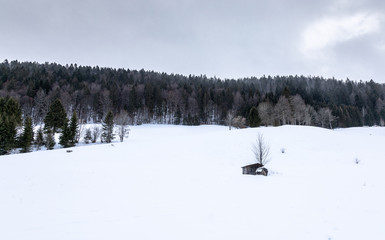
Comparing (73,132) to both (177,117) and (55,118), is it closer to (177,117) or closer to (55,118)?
(55,118)

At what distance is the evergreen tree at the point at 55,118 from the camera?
1598 inches

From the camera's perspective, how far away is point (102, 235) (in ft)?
18.7

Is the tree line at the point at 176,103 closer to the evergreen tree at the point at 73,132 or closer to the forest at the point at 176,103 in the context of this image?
the forest at the point at 176,103

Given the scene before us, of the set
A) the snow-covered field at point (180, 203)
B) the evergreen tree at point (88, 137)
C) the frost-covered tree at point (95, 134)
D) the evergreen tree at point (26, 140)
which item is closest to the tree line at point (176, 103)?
the frost-covered tree at point (95, 134)

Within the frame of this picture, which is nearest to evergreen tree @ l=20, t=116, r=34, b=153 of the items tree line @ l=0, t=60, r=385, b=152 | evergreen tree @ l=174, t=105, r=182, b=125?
tree line @ l=0, t=60, r=385, b=152

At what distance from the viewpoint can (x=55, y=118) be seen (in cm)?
4169

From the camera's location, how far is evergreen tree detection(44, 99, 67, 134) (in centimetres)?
4058

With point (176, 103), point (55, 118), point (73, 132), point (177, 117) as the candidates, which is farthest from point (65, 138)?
point (176, 103)

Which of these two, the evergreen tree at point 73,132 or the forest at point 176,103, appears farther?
Result: the forest at point 176,103

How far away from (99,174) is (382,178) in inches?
835

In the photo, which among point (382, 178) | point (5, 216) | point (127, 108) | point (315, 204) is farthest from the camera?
point (127, 108)

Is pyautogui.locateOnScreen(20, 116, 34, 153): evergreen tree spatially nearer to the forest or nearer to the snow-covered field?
the snow-covered field

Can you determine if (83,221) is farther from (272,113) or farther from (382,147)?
(272,113)

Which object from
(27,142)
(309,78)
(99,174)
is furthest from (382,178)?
(309,78)
